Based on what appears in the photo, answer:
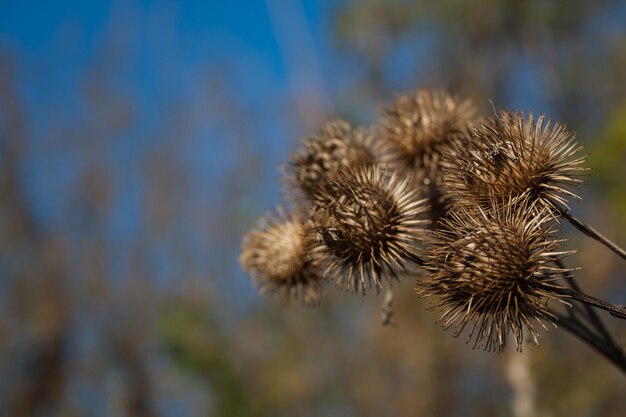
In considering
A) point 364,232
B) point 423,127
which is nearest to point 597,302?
point 364,232

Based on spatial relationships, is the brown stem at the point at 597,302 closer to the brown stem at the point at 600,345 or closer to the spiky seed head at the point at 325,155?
the brown stem at the point at 600,345

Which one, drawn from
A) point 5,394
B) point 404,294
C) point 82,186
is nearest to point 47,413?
point 5,394

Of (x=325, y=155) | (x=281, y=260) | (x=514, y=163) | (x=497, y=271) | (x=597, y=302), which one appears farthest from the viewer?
(x=325, y=155)

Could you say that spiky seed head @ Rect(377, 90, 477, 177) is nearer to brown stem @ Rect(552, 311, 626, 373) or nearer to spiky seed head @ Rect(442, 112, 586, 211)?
spiky seed head @ Rect(442, 112, 586, 211)

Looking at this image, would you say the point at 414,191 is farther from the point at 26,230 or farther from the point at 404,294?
the point at 26,230

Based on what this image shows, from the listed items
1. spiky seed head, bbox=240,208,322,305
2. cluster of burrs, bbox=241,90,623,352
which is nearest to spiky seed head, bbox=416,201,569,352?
cluster of burrs, bbox=241,90,623,352

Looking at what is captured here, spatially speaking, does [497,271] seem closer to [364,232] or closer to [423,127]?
[364,232]

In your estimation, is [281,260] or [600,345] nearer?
[600,345]
